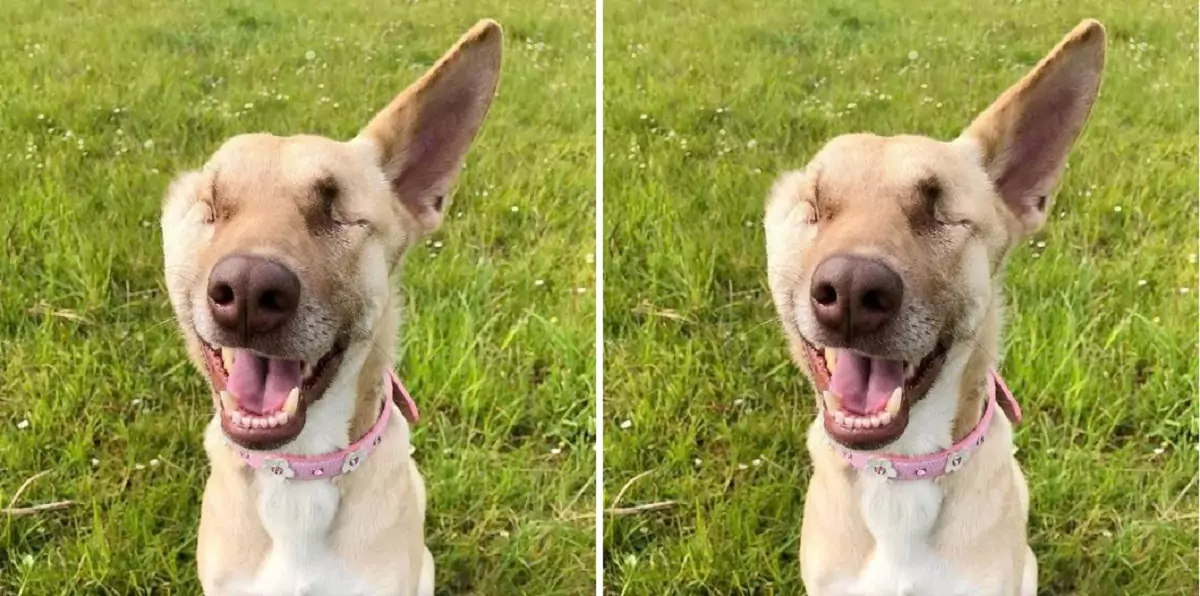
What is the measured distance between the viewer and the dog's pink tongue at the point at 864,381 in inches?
73.4

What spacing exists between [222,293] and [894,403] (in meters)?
1.19

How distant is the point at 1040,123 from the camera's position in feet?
6.45

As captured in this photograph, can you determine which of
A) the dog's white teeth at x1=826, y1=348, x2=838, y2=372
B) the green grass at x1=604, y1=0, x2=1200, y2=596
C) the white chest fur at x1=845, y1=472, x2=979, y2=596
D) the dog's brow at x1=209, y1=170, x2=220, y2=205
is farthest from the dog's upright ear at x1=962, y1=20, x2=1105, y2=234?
the dog's brow at x1=209, y1=170, x2=220, y2=205

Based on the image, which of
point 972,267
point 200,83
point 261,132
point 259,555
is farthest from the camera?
point 200,83

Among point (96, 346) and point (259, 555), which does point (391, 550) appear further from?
point (96, 346)

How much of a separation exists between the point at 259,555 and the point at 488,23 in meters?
1.15

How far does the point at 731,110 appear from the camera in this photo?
2.35m

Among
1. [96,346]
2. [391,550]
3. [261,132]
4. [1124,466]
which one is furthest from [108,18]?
[1124,466]

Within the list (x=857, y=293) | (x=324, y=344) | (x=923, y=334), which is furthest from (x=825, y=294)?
(x=324, y=344)

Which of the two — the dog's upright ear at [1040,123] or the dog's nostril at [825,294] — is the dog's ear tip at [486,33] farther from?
the dog's upright ear at [1040,123]

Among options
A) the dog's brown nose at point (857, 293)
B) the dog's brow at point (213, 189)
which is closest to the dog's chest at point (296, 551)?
the dog's brow at point (213, 189)

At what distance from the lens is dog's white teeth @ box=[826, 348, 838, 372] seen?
1.89 metres

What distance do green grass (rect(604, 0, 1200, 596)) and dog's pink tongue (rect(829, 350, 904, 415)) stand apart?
1.36 feet

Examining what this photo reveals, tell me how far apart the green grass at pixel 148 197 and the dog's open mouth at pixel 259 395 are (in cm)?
43
